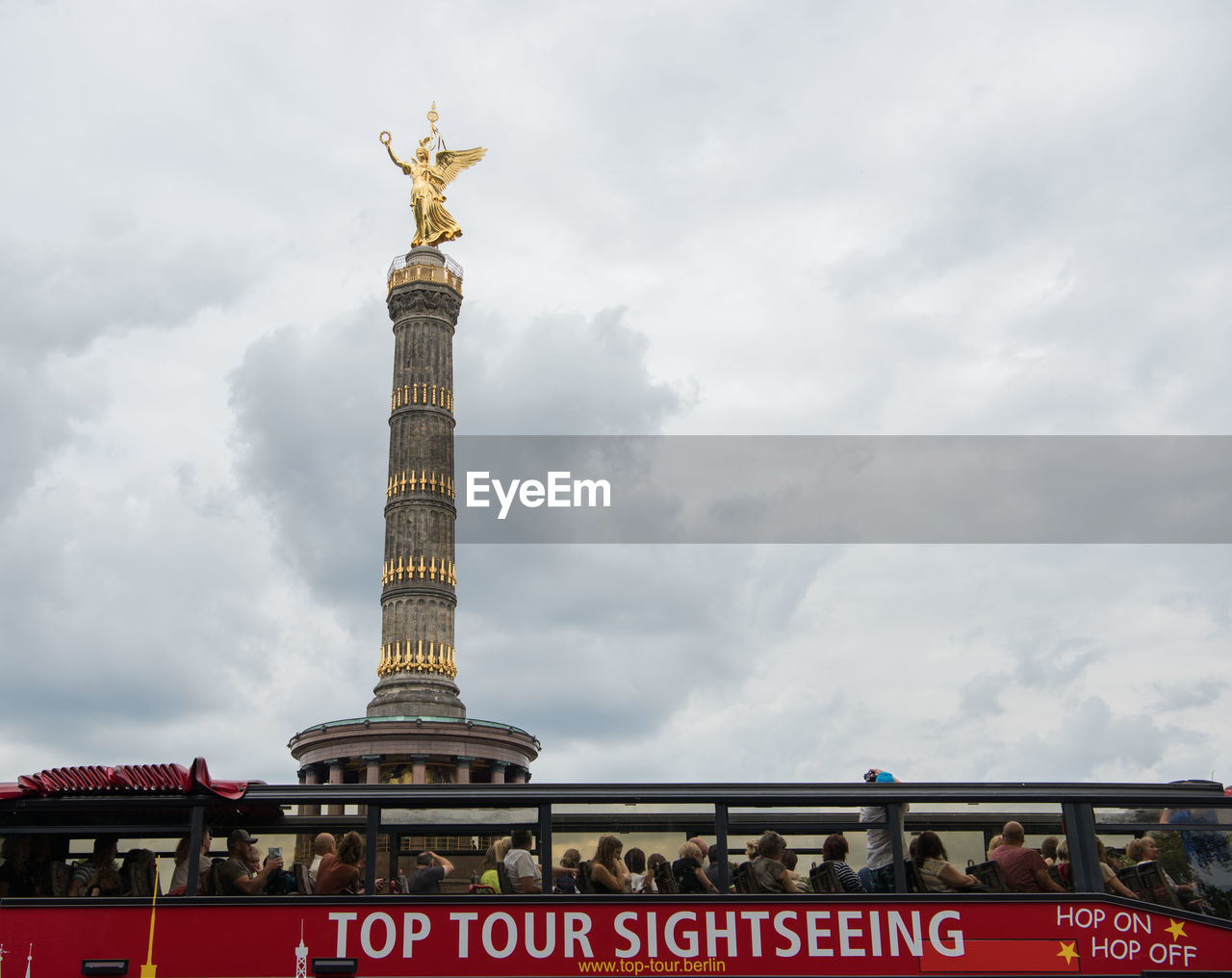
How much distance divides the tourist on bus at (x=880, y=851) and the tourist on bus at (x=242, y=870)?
5746mm

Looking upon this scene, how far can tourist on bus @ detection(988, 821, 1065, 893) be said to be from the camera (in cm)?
1249

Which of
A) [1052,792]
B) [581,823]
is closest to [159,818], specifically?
[581,823]

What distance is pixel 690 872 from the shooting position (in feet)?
41.0

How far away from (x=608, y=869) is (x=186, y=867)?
412 cm

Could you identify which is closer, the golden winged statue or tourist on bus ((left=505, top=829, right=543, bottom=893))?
tourist on bus ((left=505, top=829, right=543, bottom=893))

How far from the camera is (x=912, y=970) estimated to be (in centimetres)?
1215

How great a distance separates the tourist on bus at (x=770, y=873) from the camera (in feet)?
41.0

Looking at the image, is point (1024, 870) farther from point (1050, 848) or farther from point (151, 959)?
point (151, 959)

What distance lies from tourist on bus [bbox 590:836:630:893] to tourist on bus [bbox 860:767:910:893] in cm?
238

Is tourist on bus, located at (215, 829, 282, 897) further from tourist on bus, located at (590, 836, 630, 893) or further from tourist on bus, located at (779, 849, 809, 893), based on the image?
tourist on bus, located at (779, 849, 809, 893)

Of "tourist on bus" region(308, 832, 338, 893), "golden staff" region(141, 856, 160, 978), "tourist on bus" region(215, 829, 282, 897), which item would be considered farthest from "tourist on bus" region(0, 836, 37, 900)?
"tourist on bus" region(308, 832, 338, 893)

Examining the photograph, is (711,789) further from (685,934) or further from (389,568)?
(389,568)

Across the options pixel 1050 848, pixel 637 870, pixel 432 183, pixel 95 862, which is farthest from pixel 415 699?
pixel 1050 848

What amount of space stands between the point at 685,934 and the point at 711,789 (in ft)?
4.49
